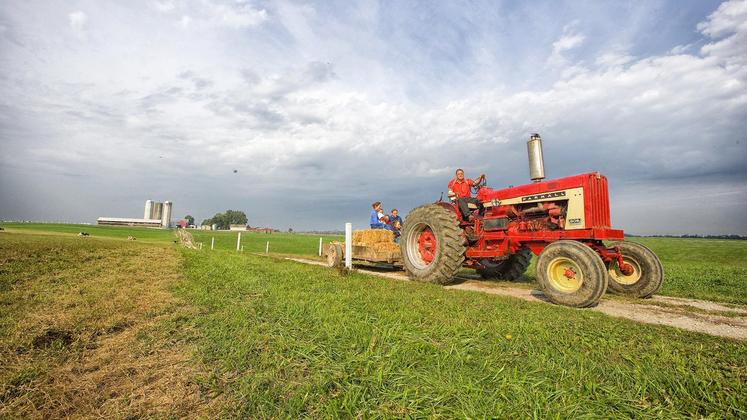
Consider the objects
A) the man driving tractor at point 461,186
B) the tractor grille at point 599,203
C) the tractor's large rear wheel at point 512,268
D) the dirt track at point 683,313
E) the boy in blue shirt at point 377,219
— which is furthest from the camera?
the boy in blue shirt at point 377,219

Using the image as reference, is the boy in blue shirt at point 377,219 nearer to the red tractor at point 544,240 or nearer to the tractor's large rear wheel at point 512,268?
the red tractor at point 544,240

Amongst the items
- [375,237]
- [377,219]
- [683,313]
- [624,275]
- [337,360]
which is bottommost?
[683,313]

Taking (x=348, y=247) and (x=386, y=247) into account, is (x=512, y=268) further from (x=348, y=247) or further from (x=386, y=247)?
(x=348, y=247)

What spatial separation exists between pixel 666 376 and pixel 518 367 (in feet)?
3.15

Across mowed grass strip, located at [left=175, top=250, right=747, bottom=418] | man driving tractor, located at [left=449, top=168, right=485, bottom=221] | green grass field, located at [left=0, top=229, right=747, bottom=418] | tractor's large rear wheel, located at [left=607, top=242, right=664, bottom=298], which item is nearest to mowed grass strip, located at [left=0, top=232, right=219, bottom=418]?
green grass field, located at [left=0, top=229, right=747, bottom=418]

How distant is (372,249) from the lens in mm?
9727

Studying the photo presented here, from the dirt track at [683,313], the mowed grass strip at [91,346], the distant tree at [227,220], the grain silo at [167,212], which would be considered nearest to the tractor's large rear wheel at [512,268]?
the dirt track at [683,313]

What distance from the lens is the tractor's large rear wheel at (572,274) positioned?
5.11 metres

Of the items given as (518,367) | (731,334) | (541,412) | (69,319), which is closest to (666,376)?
(518,367)

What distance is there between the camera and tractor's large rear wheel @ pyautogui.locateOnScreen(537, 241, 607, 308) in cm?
511

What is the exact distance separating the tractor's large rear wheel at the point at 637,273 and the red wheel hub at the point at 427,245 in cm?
374

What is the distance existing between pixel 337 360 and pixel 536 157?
6.44m

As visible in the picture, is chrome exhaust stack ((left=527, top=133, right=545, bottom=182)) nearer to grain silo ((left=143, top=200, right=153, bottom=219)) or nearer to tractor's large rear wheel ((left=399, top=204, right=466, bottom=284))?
tractor's large rear wheel ((left=399, top=204, right=466, bottom=284))

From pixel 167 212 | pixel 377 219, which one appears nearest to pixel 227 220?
pixel 167 212
